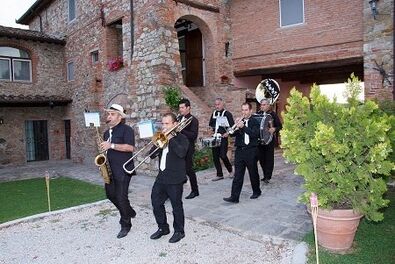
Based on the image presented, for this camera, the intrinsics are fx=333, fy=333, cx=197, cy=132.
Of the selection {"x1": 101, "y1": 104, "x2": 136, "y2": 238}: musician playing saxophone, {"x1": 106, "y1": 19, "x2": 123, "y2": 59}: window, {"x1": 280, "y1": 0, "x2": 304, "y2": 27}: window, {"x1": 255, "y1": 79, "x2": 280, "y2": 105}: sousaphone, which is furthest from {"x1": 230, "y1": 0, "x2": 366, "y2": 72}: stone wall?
{"x1": 101, "y1": 104, "x2": 136, "y2": 238}: musician playing saxophone

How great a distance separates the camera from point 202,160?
31.4 feet

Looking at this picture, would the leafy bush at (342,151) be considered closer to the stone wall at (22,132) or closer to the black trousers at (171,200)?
the black trousers at (171,200)

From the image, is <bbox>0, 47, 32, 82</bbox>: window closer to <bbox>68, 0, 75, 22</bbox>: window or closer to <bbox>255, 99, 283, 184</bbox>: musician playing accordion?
<bbox>68, 0, 75, 22</bbox>: window

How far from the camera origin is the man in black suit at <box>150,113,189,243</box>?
4262 millimetres

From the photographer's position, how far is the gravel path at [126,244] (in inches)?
157

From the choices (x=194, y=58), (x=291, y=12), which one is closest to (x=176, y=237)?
(x=291, y=12)

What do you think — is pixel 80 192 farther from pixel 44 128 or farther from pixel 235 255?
pixel 44 128

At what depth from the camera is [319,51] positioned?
998cm

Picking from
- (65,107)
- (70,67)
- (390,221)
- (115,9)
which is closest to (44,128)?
(65,107)

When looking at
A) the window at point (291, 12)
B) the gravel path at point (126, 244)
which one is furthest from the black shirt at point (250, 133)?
the window at point (291, 12)

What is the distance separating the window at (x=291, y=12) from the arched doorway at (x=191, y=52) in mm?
3131

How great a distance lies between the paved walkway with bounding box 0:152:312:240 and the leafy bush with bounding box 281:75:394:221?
99 centimetres

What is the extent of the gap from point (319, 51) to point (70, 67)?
38.6 ft

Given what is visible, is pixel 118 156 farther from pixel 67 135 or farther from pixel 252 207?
pixel 67 135
